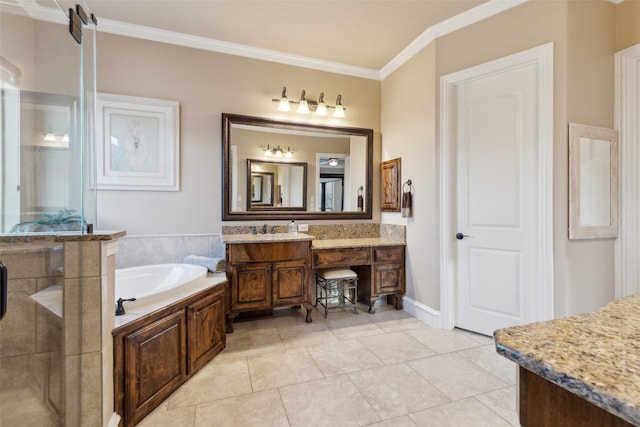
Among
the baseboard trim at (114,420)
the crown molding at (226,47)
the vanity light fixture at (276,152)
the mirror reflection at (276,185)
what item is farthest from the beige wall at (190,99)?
the baseboard trim at (114,420)

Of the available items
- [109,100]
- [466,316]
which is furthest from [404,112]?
[109,100]

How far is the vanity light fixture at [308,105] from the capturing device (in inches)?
130

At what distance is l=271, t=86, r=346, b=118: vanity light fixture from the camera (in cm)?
331

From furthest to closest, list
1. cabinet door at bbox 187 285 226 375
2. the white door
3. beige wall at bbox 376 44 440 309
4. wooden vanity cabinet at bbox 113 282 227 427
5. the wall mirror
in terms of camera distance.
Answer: beige wall at bbox 376 44 440 309 < the white door < the wall mirror < cabinet door at bbox 187 285 226 375 < wooden vanity cabinet at bbox 113 282 227 427

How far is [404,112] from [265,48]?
1708mm

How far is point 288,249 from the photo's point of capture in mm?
2887

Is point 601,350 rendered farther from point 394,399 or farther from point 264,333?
point 264,333

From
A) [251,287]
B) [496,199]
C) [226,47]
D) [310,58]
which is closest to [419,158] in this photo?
[496,199]

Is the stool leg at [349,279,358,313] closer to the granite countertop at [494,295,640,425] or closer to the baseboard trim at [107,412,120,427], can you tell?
the baseboard trim at [107,412,120,427]

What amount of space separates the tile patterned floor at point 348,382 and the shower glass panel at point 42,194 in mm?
618

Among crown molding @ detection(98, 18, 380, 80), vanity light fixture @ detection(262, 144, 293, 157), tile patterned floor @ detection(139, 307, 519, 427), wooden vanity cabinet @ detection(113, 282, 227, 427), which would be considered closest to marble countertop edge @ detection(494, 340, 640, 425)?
tile patterned floor @ detection(139, 307, 519, 427)

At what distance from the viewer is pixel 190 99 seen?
10.00 feet

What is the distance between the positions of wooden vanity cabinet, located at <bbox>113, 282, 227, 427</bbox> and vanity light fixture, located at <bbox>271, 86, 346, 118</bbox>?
214 centimetres

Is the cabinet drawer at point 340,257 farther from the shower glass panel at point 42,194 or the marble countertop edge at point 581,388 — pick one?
the marble countertop edge at point 581,388
